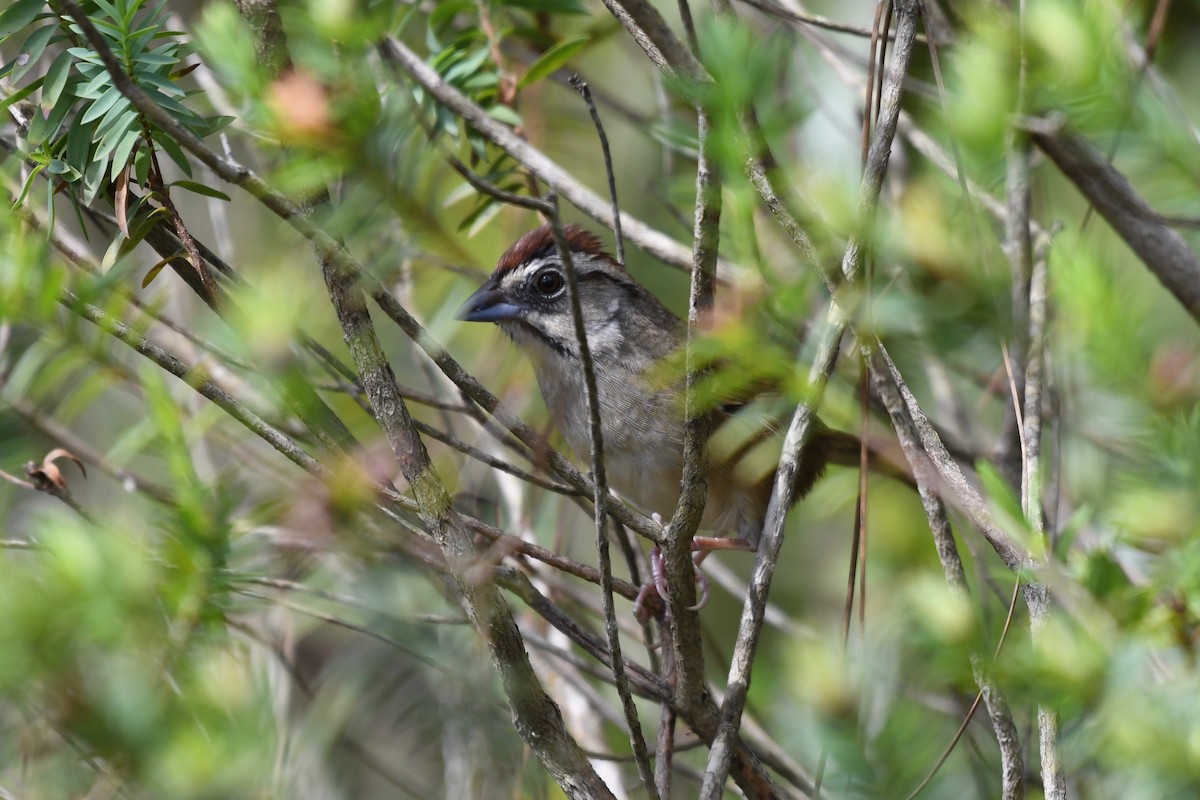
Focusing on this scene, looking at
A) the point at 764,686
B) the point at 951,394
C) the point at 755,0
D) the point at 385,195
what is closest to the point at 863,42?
the point at 951,394

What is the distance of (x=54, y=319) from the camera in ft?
5.36

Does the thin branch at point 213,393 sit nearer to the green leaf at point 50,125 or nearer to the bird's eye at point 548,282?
the green leaf at point 50,125

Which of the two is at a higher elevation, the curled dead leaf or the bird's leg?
the bird's leg

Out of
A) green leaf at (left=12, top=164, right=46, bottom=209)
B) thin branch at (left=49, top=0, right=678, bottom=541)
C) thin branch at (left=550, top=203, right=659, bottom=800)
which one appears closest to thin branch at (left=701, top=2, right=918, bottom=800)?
thin branch at (left=550, top=203, right=659, bottom=800)

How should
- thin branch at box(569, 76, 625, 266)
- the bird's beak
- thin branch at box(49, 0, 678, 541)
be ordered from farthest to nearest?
the bird's beak
thin branch at box(569, 76, 625, 266)
thin branch at box(49, 0, 678, 541)

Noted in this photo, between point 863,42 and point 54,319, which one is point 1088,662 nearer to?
point 54,319

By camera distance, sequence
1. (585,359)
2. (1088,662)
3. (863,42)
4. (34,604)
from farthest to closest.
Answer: (863,42) < (585,359) < (34,604) < (1088,662)

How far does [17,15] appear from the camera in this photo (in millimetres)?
2189

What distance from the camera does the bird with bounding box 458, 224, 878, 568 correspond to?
3.70 metres

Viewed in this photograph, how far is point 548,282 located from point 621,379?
0.41m

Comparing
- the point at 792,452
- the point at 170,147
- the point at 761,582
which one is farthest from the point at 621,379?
the point at 170,147

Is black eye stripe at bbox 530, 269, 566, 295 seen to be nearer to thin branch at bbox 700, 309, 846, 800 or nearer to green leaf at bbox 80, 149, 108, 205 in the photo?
thin branch at bbox 700, 309, 846, 800

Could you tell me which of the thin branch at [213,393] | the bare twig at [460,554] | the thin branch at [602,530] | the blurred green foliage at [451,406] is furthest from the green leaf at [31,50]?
the thin branch at [602,530]

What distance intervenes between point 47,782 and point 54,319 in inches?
33.9
